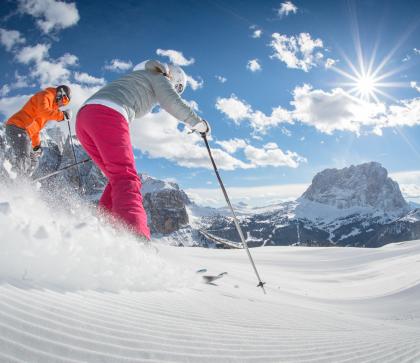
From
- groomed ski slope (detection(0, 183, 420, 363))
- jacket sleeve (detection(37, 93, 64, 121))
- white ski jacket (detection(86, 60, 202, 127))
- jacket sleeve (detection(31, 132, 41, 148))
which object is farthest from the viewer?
jacket sleeve (detection(31, 132, 41, 148))

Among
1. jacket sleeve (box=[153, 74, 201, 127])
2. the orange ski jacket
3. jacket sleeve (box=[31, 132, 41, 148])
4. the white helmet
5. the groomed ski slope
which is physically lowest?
the groomed ski slope

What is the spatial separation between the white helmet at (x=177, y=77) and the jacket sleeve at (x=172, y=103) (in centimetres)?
49

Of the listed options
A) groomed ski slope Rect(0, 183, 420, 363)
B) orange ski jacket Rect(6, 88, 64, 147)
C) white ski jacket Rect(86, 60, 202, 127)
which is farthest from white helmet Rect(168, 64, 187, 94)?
orange ski jacket Rect(6, 88, 64, 147)

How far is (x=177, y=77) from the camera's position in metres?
4.82

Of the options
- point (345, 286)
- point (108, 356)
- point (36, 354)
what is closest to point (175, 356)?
point (108, 356)

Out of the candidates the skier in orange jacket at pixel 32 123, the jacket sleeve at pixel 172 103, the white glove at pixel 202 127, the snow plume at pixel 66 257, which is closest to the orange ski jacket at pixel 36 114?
the skier in orange jacket at pixel 32 123

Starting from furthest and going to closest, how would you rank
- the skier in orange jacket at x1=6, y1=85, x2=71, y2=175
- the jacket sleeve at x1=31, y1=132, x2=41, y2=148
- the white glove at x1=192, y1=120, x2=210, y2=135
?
the jacket sleeve at x1=31, y1=132, x2=41, y2=148
the skier in orange jacket at x1=6, y1=85, x2=71, y2=175
the white glove at x1=192, y1=120, x2=210, y2=135

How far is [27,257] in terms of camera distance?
1.58 metres

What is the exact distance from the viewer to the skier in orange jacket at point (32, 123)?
251 inches

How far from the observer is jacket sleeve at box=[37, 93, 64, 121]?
6.69 m

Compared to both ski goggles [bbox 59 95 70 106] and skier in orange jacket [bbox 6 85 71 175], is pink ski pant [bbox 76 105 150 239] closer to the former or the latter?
skier in orange jacket [bbox 6 85 71 175]

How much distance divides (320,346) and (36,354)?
52.6 inches

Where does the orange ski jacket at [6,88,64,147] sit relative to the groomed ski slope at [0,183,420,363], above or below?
above

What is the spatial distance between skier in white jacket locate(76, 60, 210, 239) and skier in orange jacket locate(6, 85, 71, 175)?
2.87 meters
